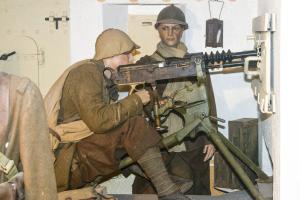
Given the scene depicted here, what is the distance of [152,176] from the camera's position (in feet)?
9.71

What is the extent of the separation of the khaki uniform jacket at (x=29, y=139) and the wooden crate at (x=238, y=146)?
2.52 metres

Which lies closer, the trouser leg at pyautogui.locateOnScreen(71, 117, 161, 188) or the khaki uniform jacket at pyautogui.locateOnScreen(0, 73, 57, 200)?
the khaki uniform jacket at pyautogui.locateOnScreen(0, 73, 57, 200)

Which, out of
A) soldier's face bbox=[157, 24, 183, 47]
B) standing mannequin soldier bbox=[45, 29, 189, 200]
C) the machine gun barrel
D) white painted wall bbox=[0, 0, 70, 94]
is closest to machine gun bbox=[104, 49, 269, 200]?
the machine gun barrel

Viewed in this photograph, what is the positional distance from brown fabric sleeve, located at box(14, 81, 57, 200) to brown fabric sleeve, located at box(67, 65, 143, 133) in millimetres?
1340

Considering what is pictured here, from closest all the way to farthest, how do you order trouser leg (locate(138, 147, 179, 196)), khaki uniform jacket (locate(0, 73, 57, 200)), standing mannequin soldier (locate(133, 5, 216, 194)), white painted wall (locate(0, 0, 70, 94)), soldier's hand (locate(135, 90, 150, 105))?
khaki uniform jacket (locate(0, 73, 57, 200)) → trouser leg (locate(138, 147, 179, 196)) → soldier's hand (locate(135, 90, 150, 105)) → standing mannequin soldier (locate(133, 5, 216, 194)) → white painted wall (locate(0, 0, 70, 94))

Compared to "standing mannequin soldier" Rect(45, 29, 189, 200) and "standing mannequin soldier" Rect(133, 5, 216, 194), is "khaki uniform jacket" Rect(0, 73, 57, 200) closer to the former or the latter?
"standing mannequin soldier" Rect(45, 29, 189, 200)

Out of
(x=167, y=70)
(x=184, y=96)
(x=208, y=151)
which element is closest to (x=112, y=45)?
(x=167, y=70)

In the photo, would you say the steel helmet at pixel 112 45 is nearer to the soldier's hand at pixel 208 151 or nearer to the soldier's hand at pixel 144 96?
the soldier's hand at pixel 144 96

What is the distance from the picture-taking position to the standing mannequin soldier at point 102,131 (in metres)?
2.96

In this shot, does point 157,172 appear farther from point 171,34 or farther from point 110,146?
point 171,34

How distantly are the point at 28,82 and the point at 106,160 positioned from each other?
155 centimetres

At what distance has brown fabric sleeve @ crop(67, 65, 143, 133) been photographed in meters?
2.98
